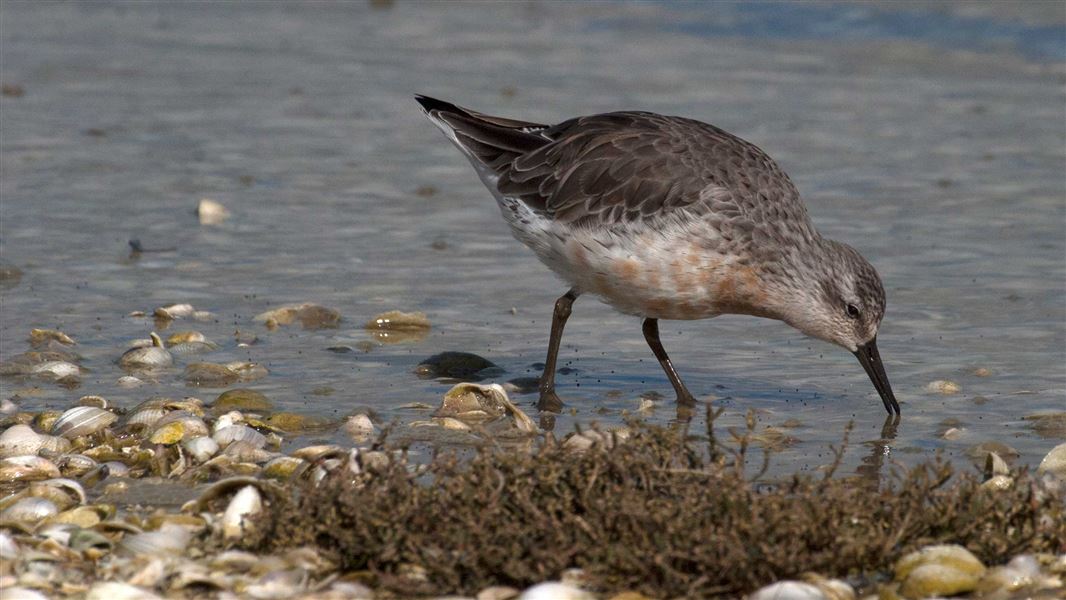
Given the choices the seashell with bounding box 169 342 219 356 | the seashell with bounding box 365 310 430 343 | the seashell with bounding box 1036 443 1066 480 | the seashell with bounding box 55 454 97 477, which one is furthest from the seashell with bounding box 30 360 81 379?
the seashell with bounding box 1036 443 1066 480

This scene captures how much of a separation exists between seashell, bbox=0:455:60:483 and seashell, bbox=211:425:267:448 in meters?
0.70

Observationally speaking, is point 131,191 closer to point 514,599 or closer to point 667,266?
point 667,266

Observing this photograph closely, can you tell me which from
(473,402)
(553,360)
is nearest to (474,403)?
(473,402)

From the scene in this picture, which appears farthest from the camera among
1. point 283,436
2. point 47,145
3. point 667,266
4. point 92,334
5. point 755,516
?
point 47,145

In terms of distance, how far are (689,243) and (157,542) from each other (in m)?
3.47

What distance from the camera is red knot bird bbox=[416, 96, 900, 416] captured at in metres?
8.08

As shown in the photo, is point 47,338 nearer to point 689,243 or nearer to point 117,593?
point 689,243

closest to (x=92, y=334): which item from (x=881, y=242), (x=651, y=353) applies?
(x=651, y=353)

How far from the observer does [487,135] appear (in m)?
9.31

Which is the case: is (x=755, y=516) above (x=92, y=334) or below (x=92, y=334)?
above

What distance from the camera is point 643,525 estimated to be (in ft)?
17.0

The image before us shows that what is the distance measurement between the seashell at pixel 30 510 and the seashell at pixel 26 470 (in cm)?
48

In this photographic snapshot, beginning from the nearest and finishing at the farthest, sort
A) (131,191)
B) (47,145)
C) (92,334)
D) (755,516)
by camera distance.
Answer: (755,516) → (92,334) → (131,191) → (47,145)

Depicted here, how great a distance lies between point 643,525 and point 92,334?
467 centimetres
